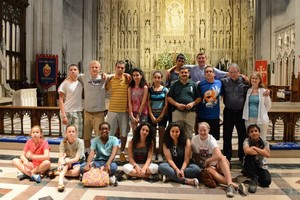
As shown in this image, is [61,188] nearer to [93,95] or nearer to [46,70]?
[93,95]

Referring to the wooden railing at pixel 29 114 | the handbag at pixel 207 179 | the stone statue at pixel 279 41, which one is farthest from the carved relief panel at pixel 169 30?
the handbag at pixel 207 179

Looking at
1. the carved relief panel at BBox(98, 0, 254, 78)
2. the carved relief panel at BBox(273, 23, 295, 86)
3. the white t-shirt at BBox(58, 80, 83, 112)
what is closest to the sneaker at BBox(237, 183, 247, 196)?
the white t-shirt at BBox(58, 80, 83, 112)

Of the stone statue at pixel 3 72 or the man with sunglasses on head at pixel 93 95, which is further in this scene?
the stone statue at pixel 3 72

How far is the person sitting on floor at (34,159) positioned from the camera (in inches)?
207

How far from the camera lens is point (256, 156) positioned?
5.13 m

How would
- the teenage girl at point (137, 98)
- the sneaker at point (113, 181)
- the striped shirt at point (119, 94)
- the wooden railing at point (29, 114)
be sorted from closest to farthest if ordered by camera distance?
the sneaker at point (113, 181)
the teenage girl at point (137, 98)
the striped shirt at point (119, 94)
the wooden railing at point (29, 114)

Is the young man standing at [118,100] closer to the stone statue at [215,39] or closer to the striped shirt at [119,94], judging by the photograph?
the striped shirt at [119,94]

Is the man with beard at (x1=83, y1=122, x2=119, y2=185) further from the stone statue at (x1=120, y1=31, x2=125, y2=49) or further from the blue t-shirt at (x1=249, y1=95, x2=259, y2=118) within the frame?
the stone statue at (x1=120, y1=31, x2=125, y2=49)

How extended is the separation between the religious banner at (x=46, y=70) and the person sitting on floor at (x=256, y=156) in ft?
33.9

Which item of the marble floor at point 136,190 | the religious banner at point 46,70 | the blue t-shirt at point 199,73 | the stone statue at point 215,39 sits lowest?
the marble floor at point 136,190

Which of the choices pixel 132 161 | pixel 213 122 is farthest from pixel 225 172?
pixel 132 161

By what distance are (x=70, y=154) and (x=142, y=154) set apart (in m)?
1.11

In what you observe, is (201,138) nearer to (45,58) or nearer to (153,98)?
(153,98)

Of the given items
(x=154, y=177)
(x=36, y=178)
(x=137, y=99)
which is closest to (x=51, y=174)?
(x=36, y=178)
